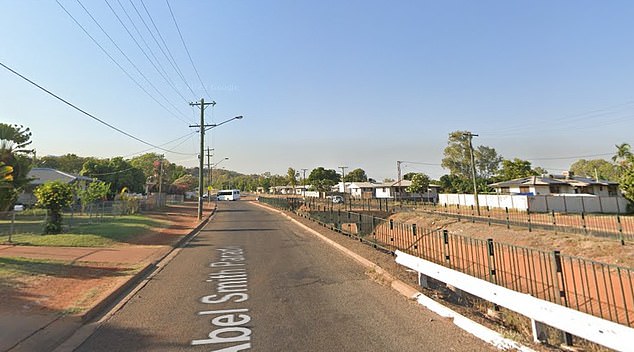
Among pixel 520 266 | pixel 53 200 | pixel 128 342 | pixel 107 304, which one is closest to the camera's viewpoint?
pixel 128 342

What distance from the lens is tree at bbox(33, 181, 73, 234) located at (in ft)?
49.4

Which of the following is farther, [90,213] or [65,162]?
[65,162]

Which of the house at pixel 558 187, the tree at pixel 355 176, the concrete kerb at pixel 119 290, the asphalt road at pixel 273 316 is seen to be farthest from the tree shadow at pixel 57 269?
the tree at pixel 355 176

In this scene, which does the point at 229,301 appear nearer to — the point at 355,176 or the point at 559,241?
the point at 559,241

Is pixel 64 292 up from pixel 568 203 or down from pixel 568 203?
down

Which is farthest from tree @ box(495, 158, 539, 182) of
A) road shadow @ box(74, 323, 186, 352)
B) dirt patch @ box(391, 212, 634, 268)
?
road shadow @ box(74, 323, 186, 352)

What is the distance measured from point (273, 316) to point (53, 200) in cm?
1471

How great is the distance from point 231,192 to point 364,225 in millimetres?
79347

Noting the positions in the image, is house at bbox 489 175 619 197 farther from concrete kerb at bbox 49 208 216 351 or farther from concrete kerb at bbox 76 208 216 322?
concrete kerb at bbox 49 208 216 351

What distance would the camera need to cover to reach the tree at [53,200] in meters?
15.1

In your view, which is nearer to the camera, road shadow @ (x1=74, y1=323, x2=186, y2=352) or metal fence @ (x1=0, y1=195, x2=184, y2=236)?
road shadow @ (x1=74, y1=323, x2=186, y2=352)

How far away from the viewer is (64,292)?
6.79 metres

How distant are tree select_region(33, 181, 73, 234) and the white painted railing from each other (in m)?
16.6

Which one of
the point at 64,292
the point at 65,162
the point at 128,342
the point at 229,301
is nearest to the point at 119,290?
the point at 64,292
